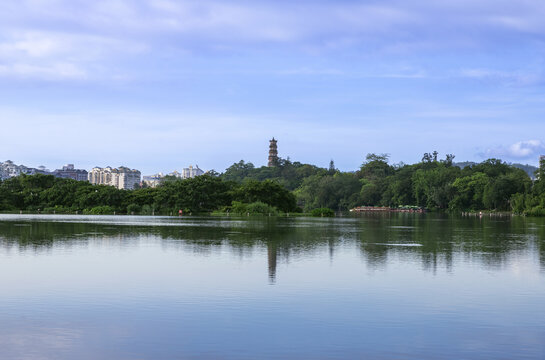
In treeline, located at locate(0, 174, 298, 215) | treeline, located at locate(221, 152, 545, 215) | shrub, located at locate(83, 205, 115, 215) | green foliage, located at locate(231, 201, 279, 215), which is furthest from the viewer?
treeline, located at locate(221, 152, 545, 215)

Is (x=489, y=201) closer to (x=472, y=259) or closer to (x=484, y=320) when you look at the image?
(x=472, y=259)

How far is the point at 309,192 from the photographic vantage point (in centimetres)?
14300

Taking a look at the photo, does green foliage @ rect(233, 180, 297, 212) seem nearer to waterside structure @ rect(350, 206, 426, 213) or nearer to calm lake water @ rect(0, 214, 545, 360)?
calm lake water @ rect(0, 214, 545, 360)

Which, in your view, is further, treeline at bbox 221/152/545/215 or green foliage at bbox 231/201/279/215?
treeline at bbox 221/152/545/215

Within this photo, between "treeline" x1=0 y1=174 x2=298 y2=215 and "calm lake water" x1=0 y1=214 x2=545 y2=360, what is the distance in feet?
180

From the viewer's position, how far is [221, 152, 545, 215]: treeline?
106 metres

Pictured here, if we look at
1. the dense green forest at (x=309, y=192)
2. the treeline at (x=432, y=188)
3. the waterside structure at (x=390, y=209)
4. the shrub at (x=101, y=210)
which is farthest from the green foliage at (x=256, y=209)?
the waterside structure at (x=390, y=209)

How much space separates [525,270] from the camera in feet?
52.9

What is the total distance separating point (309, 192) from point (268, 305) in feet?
435

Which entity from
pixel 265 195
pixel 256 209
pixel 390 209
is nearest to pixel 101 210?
pixel 256 209

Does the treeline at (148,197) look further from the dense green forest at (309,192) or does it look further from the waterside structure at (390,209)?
the waterside structure at (390,209)

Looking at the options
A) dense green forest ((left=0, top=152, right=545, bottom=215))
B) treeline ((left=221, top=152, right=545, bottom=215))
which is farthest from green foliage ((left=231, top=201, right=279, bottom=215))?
treeline ((left=221, top=152, right=545, bottom=215))

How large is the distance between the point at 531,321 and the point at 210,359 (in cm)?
542

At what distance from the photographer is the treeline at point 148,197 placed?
74.7m
